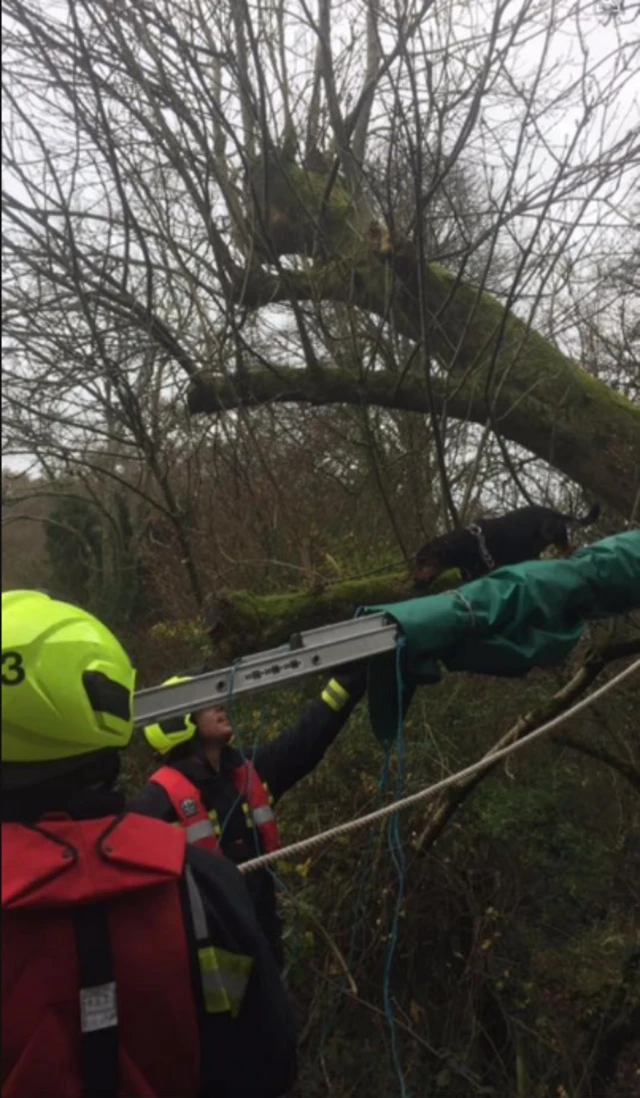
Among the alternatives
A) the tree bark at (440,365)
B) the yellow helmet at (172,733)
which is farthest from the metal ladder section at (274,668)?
the tree bark at (440,365)

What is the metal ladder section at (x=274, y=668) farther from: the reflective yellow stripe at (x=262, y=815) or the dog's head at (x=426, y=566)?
the reflective yellow stripe at (x=262, y=815)

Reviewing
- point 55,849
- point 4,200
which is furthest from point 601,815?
point 4,200

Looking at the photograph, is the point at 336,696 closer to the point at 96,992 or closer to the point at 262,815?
the point at 262,815

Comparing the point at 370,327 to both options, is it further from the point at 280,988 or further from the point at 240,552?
the point at 280,988

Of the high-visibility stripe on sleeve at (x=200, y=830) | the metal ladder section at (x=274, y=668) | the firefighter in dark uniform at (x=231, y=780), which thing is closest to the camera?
the metal ladder section at (x=274, y=668)

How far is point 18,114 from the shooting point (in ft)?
25.9

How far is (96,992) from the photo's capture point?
5.65ft

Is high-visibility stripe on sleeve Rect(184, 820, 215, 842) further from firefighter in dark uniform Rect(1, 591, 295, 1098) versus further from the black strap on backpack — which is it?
the black strap on backpack

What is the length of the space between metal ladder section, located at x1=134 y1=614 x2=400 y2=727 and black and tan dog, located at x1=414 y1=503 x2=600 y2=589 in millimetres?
1166

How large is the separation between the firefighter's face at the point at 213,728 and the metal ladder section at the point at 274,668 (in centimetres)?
132

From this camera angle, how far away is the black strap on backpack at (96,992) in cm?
172

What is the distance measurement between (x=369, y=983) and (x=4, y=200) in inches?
243

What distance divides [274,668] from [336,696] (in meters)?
0.85

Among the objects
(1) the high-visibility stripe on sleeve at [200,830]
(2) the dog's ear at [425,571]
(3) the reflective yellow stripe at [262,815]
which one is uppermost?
(2) the dog's ear at [425,571]
